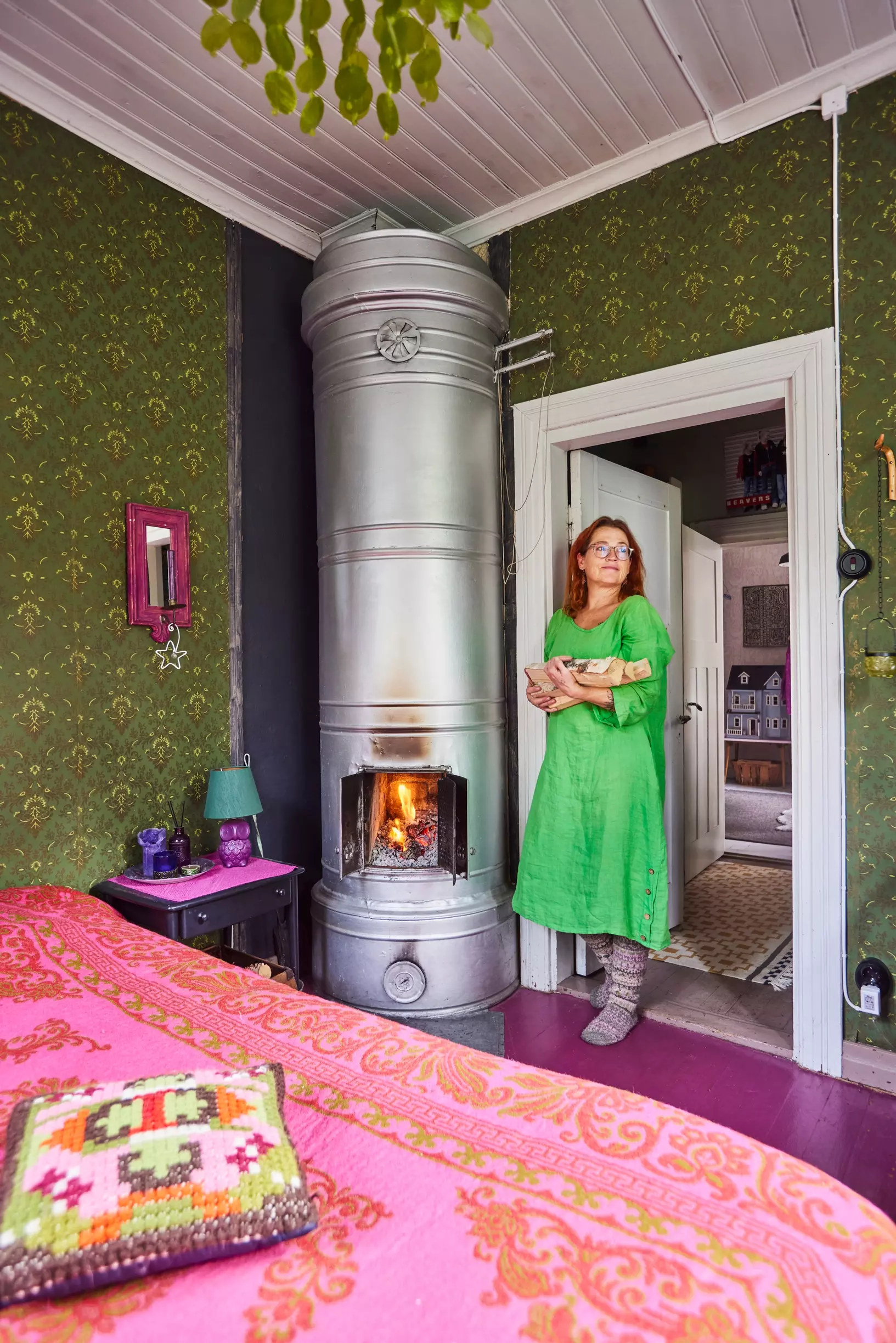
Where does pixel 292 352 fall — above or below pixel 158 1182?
above

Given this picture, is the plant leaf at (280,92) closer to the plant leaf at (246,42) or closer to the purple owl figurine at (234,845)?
the plant leaf at (246,42)

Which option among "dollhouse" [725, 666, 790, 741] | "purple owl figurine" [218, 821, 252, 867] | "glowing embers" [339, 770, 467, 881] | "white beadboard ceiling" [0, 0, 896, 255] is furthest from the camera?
"dollhouse" [725, 666, 790, 741]

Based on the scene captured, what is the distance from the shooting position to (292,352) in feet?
10.8

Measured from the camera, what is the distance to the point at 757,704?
7.42 metres

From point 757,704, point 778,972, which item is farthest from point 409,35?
point 757,704

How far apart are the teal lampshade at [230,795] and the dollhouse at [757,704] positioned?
228 inches

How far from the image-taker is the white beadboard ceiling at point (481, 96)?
2.25 metres

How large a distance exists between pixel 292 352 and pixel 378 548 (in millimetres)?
1050

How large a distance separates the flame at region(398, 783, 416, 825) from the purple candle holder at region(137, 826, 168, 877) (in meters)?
0.89

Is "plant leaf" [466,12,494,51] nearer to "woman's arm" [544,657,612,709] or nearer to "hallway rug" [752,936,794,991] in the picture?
"woman's arm" [544,657,612,709]

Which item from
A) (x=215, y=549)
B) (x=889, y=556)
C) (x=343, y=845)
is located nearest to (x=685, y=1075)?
(x=343, y=845)

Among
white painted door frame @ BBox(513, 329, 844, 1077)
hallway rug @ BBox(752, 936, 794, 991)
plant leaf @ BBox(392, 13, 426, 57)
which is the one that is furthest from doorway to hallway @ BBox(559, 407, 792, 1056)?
plant leaf @ BBox(392, 13, 426, 57)

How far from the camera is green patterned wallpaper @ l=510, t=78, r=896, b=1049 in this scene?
2.37m

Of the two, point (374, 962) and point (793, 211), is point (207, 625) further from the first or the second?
point (793, 211)
